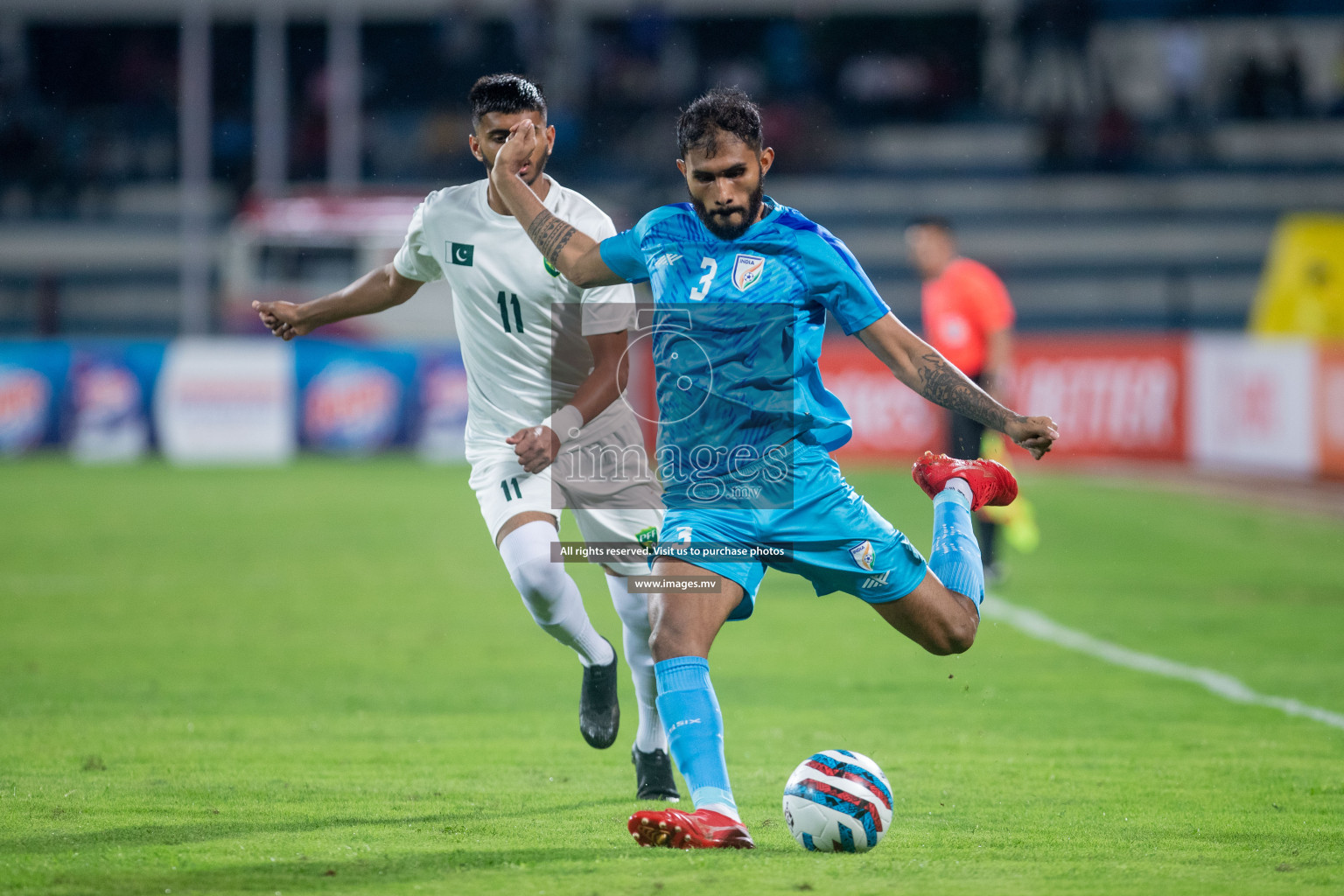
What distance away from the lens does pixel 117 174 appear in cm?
2956

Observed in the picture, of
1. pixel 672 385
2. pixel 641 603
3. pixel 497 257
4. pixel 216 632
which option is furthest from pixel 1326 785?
pixel 216 632

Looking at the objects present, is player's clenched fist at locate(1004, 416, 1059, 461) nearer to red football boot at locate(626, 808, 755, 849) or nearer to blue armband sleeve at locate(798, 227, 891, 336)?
blue armband sleeve at locate(798, 227, 891, 336)

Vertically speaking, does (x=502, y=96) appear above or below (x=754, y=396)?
above

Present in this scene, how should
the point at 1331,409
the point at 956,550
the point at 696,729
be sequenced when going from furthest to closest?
1. the point at 1331,409
2. the point at 956,550
3. the point at 696,729

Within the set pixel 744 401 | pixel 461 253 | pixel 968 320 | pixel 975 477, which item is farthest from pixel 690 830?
pixel 968 320

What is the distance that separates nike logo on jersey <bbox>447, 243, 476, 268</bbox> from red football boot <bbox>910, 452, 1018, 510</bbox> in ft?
5.72

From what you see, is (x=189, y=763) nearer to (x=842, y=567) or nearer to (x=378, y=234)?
(x=842, y=567)

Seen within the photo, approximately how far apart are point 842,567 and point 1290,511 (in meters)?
12.3

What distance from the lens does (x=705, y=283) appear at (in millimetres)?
4668

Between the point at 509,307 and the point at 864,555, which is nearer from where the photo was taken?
the point at 864,555

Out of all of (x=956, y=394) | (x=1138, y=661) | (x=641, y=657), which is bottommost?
(x=1138, y=661)

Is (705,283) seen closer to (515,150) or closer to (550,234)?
(550,234)

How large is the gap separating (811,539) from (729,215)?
3.20ft

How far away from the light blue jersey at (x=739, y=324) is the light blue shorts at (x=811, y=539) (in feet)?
0.28
